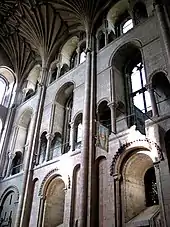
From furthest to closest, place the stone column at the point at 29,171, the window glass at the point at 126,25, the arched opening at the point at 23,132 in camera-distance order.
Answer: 1. the arched opening at the point at 23,132
2. the window glass at the point at 126,25
3. the stone column at the point at 29,171

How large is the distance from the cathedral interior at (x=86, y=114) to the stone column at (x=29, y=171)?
0.19 feet

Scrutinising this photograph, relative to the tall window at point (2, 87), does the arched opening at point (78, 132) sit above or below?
below

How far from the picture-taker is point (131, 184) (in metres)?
9.66

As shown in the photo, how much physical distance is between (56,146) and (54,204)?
3810mm

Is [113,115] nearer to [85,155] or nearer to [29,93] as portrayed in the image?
[85,155]

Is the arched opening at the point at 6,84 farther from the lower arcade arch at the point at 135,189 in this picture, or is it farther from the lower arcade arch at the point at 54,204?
the lower arcade arch at the point at 135,189

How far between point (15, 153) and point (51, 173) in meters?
5.54

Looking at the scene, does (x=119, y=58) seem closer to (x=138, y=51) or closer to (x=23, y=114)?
(x=138, y=51)

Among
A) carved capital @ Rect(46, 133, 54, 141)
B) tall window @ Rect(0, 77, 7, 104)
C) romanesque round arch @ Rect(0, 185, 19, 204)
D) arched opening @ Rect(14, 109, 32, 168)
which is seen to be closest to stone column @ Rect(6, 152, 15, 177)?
arched opening @ Rect(14, 109, 32, 168)

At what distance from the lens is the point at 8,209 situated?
14242 millimetres

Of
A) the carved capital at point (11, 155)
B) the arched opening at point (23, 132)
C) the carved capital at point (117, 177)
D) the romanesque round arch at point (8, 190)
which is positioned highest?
the arched opening at point (23, 132)

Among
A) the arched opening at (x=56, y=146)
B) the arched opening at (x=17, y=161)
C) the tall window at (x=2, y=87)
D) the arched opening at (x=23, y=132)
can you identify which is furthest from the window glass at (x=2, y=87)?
the arched opening at (x=56, y=146)

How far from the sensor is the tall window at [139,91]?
1171 cm

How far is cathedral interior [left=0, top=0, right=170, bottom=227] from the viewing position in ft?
30.7
